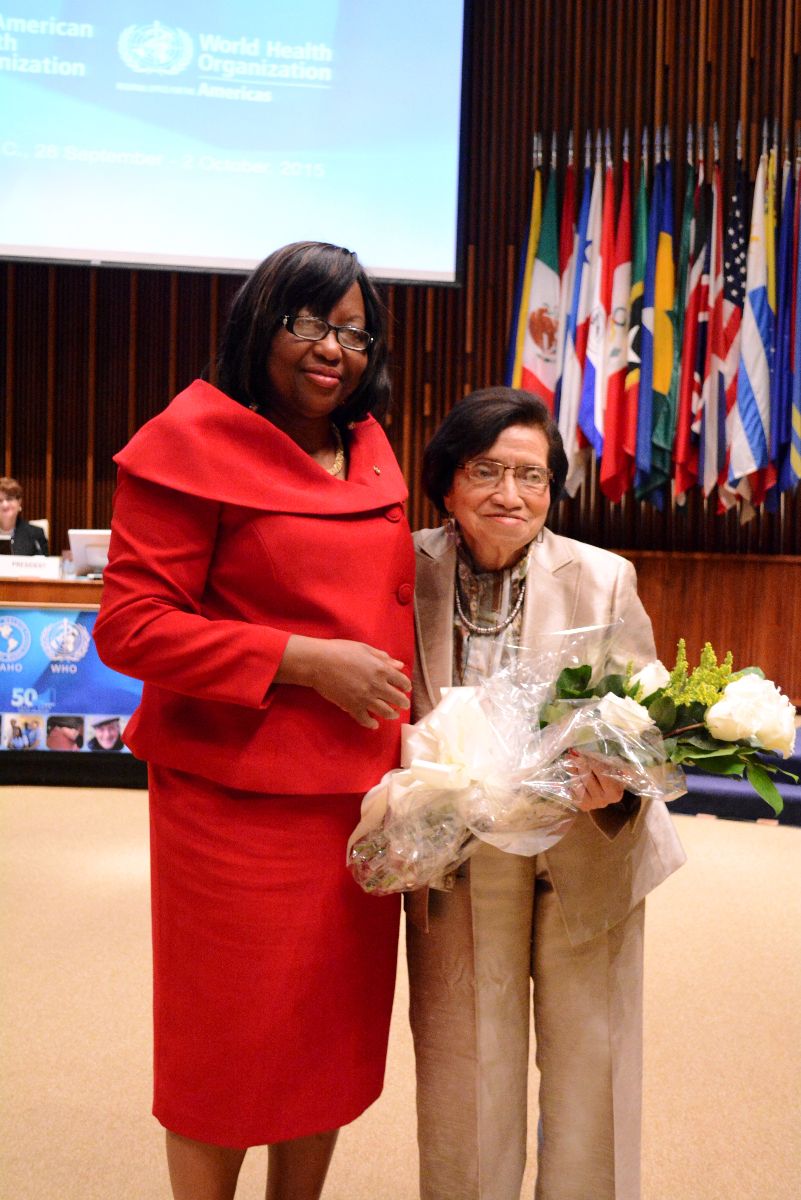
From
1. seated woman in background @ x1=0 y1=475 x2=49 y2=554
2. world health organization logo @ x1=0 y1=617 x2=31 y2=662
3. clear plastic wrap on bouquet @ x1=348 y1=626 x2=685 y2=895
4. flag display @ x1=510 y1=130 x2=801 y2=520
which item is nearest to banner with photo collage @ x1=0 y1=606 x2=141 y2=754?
world health organization logo @ x1=0 y1=617 x2=31 y2=662

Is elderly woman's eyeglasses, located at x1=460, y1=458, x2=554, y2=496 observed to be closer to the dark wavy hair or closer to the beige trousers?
the dark wavy hair

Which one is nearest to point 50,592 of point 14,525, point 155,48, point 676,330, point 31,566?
point 31,566

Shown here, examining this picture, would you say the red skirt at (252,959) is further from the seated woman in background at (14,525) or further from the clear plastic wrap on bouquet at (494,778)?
the seated woman in background at (14,525)

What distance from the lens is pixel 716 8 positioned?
6387 millimetres

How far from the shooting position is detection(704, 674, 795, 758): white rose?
131cm

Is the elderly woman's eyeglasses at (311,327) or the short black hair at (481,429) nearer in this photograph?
the elderly woman's eyeglasses at (311,327)

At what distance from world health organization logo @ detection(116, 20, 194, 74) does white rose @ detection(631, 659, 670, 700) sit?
5.60m

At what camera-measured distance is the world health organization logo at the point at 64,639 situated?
4926 mm

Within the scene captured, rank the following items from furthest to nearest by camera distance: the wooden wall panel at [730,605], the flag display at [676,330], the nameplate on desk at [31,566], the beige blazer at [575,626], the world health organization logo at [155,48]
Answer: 1. the wooden wall panel at [730,605]
2. the flag display at [676,330]
3. the world health organization logo at [155,48]
4. the nameplate on desk at [31,566]
5. the beige blazer at [575,626]

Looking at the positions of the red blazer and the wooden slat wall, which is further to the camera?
the wooden slat wall

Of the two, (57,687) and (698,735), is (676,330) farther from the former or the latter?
(698,735)

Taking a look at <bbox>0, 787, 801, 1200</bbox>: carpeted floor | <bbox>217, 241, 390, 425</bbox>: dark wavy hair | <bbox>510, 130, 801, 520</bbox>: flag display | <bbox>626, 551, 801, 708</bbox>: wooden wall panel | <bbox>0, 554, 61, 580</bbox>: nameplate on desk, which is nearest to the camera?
<bbox>217, 241, 390, 425</bbox>: dark wavy hair

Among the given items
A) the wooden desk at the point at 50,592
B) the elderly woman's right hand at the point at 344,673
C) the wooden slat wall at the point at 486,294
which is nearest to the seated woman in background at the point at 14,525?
the wooden slat wall at the point at 486,294

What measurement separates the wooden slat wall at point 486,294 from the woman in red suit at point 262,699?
209 inches
